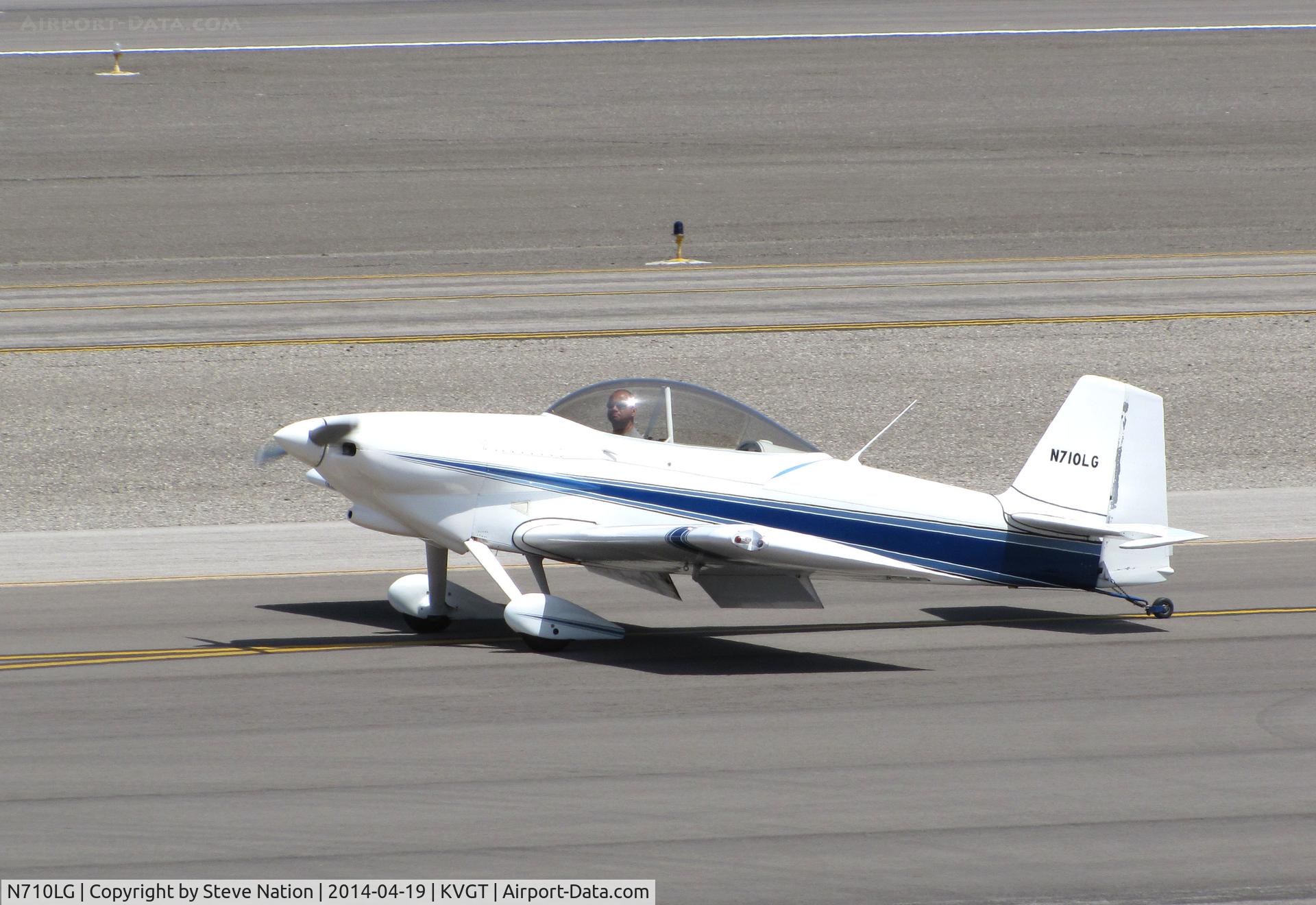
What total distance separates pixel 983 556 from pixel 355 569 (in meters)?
6.05

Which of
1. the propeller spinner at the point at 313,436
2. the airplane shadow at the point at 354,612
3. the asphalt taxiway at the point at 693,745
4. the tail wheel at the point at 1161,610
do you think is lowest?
the asphalt taxiway at the point at 693,745

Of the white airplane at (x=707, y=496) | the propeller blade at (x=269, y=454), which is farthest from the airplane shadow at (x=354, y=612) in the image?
the propeller blade at (x=269, y=454)

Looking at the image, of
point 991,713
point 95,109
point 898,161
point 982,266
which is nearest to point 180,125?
point 95,109

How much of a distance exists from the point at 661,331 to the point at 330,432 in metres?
13.7

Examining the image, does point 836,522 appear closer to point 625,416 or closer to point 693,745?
point 625,416

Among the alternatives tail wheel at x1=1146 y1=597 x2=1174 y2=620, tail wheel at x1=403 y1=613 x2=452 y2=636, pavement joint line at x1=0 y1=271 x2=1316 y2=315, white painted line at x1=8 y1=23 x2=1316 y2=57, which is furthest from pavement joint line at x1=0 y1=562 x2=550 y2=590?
white painted line at x1=8 y1=23 x2=1316 y2=57

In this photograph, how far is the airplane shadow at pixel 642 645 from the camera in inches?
470

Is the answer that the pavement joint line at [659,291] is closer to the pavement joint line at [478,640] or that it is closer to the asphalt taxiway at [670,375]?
the asphalt taxiway at [670,375]

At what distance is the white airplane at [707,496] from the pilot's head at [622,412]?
0.5 inches

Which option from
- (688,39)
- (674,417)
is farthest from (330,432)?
(688,39)

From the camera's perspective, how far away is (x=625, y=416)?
1252cm

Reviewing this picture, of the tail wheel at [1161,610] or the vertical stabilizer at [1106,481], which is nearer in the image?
the vertical stabilizer at [1106,481]

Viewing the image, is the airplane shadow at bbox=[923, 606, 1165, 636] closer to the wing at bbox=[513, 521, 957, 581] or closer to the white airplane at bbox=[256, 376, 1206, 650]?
the white airplane at bbox=[256, 376, 1206, 650]

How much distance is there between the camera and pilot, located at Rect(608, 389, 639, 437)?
493 inches
